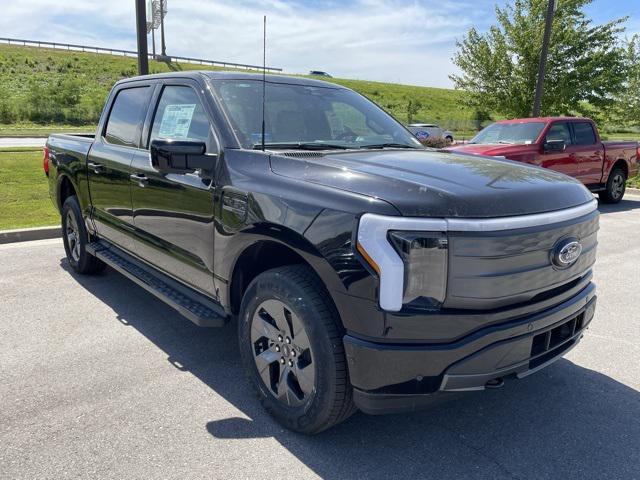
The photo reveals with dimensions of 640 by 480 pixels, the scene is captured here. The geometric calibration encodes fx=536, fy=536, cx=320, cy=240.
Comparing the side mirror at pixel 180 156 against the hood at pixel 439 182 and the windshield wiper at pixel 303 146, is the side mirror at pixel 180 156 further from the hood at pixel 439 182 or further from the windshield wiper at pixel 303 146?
the hood at pixel 439 182

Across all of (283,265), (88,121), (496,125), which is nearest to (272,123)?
(283,265)

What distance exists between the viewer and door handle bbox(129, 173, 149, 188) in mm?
3850

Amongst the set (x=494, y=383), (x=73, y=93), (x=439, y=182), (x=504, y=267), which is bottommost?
(x=494, y=383)

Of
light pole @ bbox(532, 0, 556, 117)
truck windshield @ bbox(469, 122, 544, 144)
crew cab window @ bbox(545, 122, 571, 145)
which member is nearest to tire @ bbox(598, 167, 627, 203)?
crew cab window @ bbox(545, 122, 571, 145)

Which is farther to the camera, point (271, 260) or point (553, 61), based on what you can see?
point (553, 61)

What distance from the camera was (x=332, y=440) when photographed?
280 centimetres

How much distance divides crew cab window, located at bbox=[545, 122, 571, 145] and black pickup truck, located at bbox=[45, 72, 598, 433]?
7325 millimetres

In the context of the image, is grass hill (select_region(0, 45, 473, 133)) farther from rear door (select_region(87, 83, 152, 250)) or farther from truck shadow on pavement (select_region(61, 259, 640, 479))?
truck shadow on pavement (select_region(61, 259, 640, 479))

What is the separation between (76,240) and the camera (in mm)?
5547

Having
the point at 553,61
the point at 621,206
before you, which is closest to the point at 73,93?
the point at 553,61

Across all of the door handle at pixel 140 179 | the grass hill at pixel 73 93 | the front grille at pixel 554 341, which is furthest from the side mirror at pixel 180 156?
the grass hill at pixel 73 93

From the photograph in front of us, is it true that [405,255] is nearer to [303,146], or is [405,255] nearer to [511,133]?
[303,146]

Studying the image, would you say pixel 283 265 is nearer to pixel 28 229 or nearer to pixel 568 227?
pixel 568 227

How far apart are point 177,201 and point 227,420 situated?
1.42 metres
